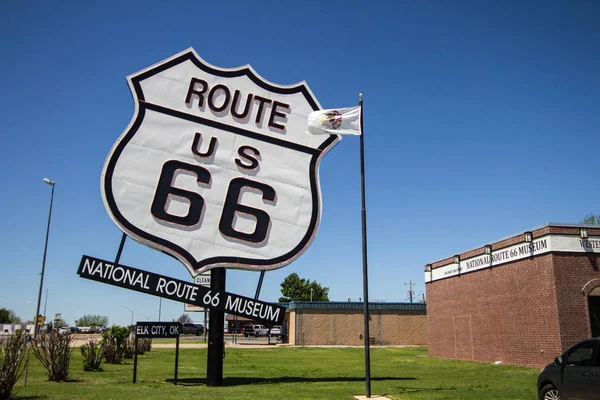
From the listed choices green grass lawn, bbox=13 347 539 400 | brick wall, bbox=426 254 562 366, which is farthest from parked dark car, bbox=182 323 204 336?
green grass lawn, bbox=13 347 539 400

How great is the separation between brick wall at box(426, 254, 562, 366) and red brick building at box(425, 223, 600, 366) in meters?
0.04

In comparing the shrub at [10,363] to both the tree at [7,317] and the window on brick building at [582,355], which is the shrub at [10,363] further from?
the tree at [7,317]

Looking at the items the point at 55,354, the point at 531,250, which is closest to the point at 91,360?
the point at 55,354

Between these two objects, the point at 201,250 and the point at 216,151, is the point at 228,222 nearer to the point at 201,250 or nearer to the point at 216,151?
the point at 201,250

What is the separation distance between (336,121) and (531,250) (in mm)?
12891

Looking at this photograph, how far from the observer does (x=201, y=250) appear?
1662 centimetres

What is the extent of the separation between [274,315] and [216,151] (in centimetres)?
557

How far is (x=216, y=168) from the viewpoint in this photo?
57.1 feet

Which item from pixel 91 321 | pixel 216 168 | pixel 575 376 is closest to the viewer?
pixel 575 376

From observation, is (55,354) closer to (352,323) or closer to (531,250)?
(531,250)

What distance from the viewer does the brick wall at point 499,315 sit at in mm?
23594

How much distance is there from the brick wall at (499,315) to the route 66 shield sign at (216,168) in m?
12.3

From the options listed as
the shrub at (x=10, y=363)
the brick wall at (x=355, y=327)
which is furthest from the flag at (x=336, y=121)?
the brick wall at (x=355, y=327)

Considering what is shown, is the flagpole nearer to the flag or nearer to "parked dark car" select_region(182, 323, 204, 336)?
the flag
